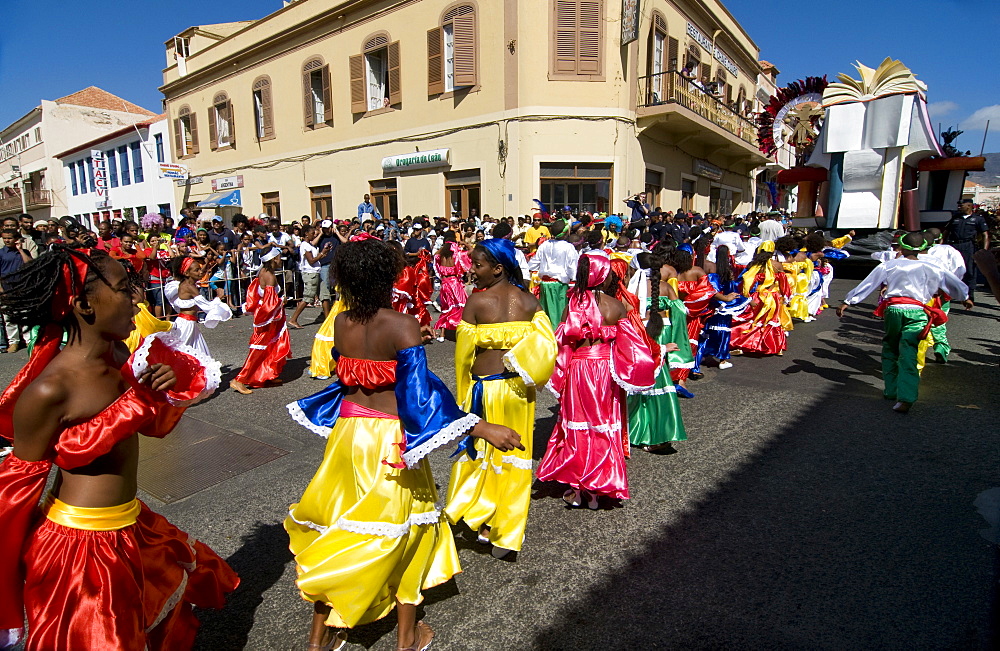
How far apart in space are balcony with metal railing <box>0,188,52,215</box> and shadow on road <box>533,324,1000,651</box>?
48.5 m

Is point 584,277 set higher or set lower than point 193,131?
lower

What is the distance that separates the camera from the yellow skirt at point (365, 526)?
2.30 m

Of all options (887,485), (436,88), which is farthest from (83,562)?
(436,88)

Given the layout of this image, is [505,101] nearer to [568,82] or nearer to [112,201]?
[568,82]

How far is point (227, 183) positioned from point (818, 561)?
26944 mm

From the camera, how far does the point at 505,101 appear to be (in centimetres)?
1655

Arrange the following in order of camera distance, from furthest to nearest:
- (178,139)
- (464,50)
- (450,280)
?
(178,139) → (464,50) → (450,280)

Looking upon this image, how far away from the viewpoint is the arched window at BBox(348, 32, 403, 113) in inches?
734

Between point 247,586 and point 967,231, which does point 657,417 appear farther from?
point 967,231

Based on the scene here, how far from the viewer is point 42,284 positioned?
1.93 m

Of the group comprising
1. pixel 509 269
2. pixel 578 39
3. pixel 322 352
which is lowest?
pixel 322 352

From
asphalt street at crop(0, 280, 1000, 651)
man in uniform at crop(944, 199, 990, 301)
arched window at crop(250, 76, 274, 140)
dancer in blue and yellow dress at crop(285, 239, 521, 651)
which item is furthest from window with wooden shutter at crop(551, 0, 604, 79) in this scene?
dancer in blue and yellow dress at crop(285, 239, 521, 651)

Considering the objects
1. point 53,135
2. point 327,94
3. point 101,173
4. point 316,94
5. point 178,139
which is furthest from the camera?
point 53,135

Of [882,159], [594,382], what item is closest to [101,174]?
[882,159]
